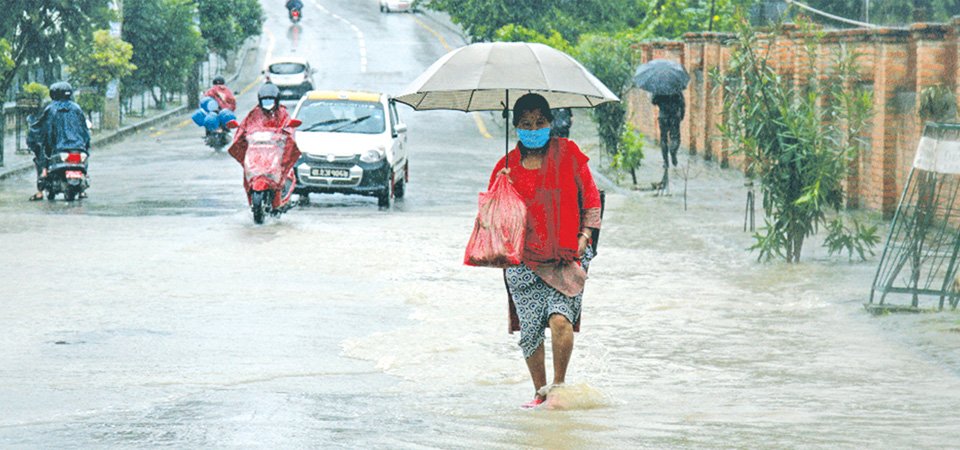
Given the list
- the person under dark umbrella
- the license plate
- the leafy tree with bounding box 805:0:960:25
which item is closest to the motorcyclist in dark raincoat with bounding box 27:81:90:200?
the license plate

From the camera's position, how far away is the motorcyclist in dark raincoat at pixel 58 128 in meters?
21.6

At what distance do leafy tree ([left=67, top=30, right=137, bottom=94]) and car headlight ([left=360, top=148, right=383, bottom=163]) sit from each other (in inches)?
683

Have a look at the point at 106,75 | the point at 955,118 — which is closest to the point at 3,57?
the point at 106,75

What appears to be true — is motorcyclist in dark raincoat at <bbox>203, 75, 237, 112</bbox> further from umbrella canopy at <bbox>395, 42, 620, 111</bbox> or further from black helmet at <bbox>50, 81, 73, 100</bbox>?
umbrella canopy at <bbox>395, 42, 620, 111</bbox>

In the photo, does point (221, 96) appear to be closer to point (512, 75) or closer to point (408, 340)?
point (408, 340)

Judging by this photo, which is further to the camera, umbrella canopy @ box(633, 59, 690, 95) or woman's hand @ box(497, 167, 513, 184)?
umbrella canopy @ box(633, 59, 690, 95)

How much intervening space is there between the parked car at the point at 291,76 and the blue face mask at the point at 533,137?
44988 mm

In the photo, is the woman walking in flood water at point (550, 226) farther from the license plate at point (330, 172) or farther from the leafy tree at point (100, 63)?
the leafy tree at point (100, 63)

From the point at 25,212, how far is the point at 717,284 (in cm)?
999

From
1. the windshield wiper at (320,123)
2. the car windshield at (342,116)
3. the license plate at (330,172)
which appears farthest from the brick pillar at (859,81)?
the windshield wiper at (320,123)

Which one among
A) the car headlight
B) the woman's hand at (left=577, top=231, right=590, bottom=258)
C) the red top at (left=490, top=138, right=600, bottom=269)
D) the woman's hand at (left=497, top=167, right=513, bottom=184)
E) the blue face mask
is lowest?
the car headlight

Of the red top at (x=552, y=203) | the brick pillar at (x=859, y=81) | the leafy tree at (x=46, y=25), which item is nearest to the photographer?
the red top at (x=552, y=203)

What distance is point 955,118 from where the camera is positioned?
57.3 ft

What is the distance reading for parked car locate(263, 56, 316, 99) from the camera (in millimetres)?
53156
